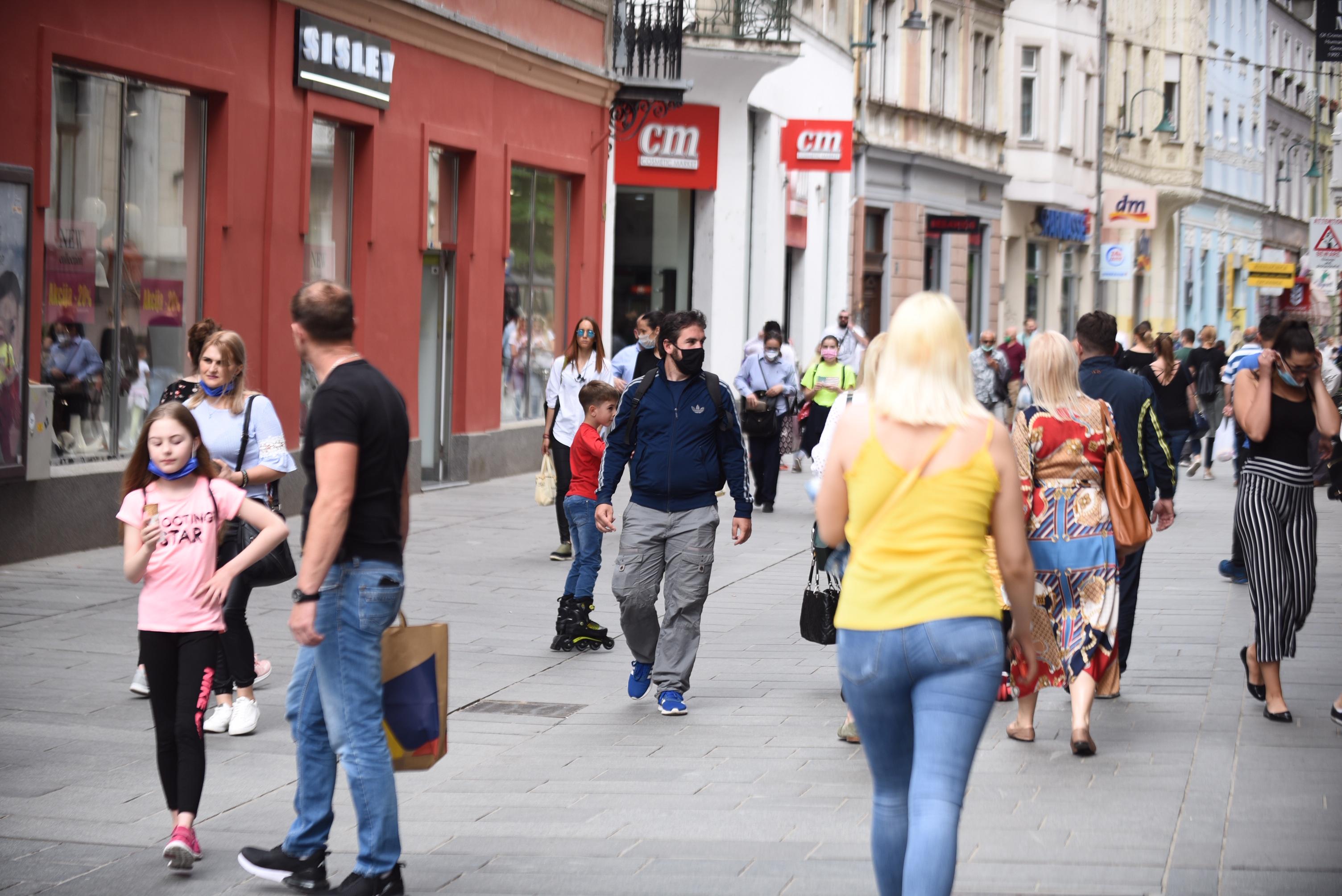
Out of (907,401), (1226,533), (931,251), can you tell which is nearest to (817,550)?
(907,401)

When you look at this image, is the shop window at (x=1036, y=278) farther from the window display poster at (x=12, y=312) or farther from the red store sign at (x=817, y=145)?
the window display poster at (x=12, y=312)

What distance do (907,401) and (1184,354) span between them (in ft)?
68.8

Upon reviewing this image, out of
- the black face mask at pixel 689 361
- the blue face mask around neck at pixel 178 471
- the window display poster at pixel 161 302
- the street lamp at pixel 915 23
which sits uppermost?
the street lamp at pixel 915 23

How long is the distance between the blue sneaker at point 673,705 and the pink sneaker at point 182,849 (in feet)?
9.66

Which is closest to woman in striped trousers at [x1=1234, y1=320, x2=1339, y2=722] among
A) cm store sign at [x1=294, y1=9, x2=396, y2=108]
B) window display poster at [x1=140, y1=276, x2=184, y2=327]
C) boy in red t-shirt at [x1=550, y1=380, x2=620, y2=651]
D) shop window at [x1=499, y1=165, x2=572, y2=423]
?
boy in red t-shirt at [x1=550, y1=380, x2=620, y2=651]

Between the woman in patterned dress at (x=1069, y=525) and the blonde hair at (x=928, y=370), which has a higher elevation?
the blonde hair at (x=928, y=370)

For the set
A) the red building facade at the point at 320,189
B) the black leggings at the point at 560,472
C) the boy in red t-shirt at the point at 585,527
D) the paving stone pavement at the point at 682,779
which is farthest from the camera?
the black leggings at the point at 560,472

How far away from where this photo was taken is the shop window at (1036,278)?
43.8 m

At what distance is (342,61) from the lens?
1598cm

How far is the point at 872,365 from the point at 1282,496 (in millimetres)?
3866

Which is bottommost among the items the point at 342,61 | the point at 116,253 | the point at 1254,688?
the point at 1254,688

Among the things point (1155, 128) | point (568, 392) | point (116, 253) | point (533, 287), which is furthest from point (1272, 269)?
point (116, 253)

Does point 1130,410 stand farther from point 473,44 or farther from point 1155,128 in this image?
point 1155,128

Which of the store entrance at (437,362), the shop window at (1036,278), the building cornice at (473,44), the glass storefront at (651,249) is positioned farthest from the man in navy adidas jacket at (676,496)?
the shop window at (1036,278)
